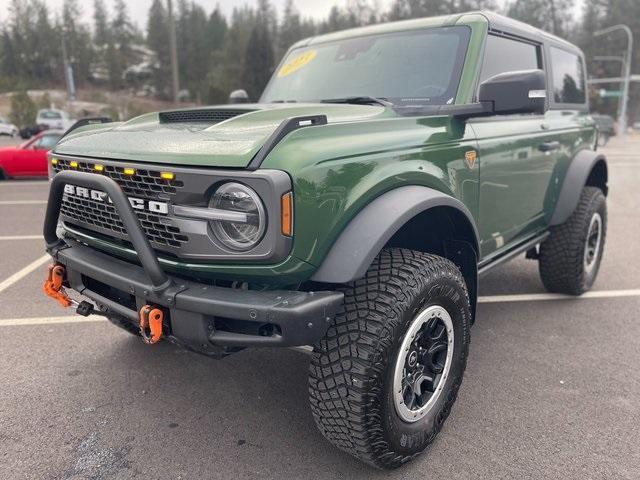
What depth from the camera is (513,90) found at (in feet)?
8.64

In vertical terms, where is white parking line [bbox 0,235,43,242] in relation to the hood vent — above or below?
below

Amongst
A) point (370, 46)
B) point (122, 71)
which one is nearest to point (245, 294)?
point (370, 46)

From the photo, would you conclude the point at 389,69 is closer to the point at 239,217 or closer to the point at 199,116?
the point at 199,116

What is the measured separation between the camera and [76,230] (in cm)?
273

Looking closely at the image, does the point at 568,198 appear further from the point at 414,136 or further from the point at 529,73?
the point at 414,136

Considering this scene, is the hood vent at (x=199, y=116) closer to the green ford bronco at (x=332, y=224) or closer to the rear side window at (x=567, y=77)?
the green ford bronco at (x=332, y=224)

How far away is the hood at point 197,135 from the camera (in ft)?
6.81

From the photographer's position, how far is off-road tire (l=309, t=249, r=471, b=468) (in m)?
2.16

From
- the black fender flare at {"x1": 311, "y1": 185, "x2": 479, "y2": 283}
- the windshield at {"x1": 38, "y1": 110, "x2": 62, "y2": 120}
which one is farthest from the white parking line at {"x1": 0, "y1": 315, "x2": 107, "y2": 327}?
the windshield at {"x1": 38, "y1": 110, "x2": 62, "y2": 120}

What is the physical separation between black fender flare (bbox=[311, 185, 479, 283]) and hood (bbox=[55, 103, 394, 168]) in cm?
44

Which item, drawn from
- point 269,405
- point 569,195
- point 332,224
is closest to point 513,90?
point 332,224

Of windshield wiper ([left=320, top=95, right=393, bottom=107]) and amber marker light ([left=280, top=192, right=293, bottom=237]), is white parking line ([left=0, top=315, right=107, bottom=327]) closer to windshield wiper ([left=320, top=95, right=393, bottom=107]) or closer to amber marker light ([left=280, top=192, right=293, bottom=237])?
windshield wiper ([left=320, top=95, right=393, bottom=107])

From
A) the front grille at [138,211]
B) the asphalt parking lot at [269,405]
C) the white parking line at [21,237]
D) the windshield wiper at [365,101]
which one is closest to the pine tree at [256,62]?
the white parking line at [21,237]

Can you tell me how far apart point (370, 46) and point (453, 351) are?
2029mm
